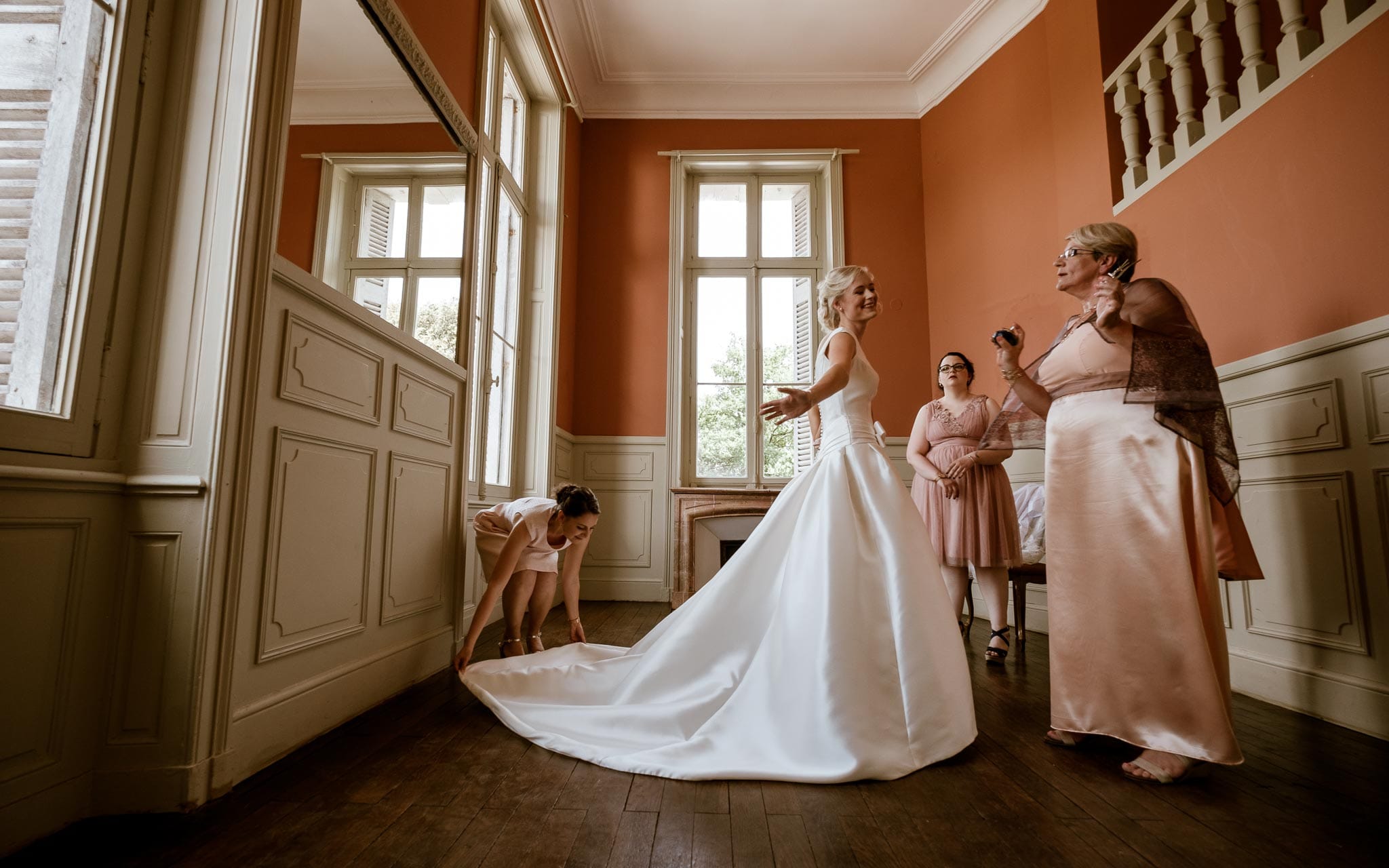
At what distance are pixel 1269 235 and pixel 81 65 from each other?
365 centimetres

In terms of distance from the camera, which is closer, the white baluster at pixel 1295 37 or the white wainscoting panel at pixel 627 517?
the white baluster at pixel 1295 37

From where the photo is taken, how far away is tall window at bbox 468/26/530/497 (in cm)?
387

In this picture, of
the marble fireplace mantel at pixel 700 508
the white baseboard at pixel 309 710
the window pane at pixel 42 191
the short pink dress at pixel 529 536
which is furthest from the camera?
the marble fireplace mantel at pixel 700 508

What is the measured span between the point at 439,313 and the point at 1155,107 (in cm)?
353

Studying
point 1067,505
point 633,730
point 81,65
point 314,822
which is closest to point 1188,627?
point 1067,505

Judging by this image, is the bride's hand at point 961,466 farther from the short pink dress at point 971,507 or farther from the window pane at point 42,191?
the window pane at point 42,191

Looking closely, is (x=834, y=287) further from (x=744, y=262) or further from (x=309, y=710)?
(x=744, y=262)

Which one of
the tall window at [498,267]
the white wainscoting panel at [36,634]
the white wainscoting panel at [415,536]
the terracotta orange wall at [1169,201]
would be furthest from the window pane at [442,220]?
the terracotta orange wall at [1169,201]

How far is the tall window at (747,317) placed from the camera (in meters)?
5.68

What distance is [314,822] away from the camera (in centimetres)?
149

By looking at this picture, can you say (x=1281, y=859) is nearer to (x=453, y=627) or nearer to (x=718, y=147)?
(x=453, y=627)

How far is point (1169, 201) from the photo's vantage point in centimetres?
330

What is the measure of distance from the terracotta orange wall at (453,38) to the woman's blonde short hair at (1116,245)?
2.52 meters

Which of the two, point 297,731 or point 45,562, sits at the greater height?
point 45,562
